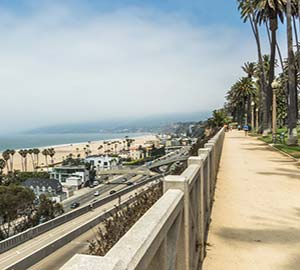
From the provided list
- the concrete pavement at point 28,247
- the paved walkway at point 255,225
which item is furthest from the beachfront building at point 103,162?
the paved walkway at point 255,225

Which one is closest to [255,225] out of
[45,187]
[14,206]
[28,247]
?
[28,247]

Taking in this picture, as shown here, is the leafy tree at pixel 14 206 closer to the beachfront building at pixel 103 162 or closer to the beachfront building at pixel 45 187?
the beachfront building at pixel 45 187

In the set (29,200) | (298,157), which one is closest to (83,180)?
(29,200)

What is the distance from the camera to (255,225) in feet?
20.7

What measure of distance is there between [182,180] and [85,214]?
122 ft

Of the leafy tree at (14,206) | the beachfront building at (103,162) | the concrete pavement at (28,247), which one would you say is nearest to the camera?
the concrete pavement at (28,247)

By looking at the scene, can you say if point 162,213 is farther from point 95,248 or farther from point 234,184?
point 234,184

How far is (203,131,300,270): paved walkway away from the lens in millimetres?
4844

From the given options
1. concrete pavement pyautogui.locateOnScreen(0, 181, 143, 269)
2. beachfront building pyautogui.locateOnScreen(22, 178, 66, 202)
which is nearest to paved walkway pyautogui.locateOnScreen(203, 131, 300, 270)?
concrete pavement pyautogui.locateOnScreen(0, 181, 143, 269)

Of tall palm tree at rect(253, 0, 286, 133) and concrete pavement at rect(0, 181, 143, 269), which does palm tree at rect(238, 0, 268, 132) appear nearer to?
tall palm tree at rect(253, 0, 286, 133)

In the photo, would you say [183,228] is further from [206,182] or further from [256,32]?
[256,32]

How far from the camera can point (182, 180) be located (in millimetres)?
3432

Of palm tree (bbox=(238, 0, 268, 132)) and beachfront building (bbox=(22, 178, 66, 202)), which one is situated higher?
palm tree (bbox=(238, 0, 268, 132))

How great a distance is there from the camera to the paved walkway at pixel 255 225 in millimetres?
4844
